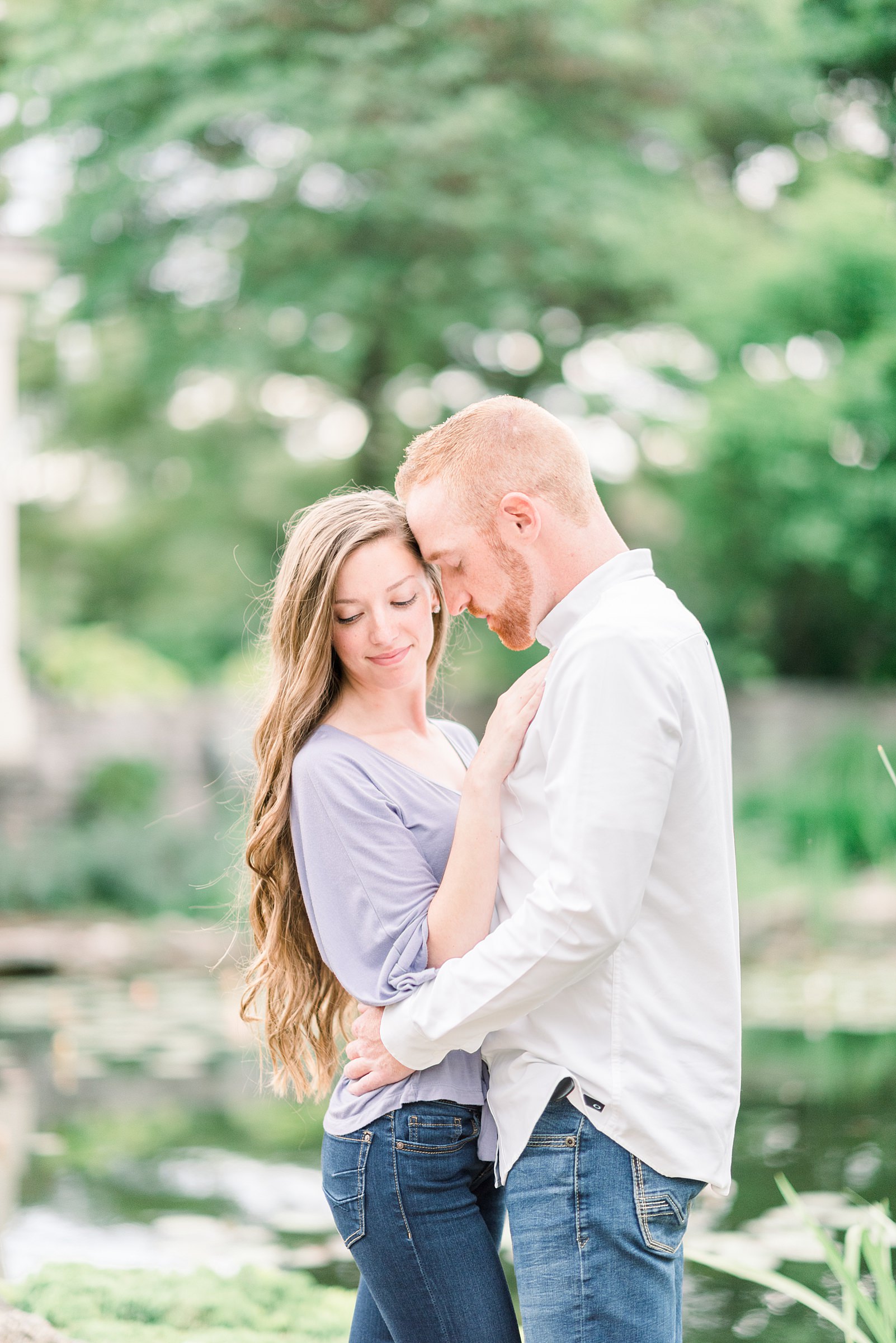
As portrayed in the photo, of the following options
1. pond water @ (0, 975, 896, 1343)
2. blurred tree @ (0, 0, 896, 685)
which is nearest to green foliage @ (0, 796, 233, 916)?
pond water @ (0, 975, 896, 1343)

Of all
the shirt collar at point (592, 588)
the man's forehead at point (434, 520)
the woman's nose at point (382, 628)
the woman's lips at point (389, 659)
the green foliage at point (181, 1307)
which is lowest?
the green foliage at point (181, 1307)

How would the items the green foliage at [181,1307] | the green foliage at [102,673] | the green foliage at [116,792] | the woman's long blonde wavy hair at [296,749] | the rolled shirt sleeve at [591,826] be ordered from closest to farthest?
1. the rolled shirt sleeve at [591,826]
2. the woman's long blonde wavy hair at [296,749]
3. the green foliage at [181,1307]
4. the green foliage at [116,792]
5. the green foliage at [102,673]

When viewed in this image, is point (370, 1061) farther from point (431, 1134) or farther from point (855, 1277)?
point (855, 1277)

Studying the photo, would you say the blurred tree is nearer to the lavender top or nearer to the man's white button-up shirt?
the lavender top

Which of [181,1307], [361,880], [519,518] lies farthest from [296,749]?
[181,1307]

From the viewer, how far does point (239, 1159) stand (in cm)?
521

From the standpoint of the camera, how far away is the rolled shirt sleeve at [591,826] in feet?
5.51

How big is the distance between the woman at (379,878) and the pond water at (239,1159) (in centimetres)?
187

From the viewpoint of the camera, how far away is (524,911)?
1.73 metres

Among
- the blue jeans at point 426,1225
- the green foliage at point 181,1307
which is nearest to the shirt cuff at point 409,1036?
the blue jeans at point 426,1225

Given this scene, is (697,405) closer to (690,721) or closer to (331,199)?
(331,199)

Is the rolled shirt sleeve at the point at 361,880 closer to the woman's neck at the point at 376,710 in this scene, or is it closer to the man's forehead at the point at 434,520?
the woman's neck at the point at 376,710

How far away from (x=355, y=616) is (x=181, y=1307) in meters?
2.14

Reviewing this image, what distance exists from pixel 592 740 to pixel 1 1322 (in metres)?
1.95
